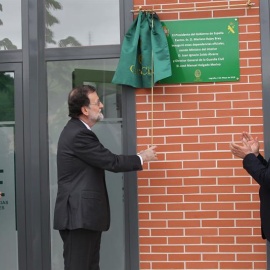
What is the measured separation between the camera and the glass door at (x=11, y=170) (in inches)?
165

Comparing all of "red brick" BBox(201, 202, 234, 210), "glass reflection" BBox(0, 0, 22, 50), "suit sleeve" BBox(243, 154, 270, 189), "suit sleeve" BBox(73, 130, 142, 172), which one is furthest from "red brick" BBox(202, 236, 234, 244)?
"glass reflection" BBox(0, 0, 22, 50)

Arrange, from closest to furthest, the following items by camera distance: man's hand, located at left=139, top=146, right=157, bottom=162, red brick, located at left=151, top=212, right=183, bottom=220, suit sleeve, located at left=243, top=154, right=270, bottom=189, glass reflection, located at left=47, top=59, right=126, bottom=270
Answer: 1. suit sleeve, located at left=243, top=154, right=270, bottom=189
2. man's hand, located at left=139, top=146, right=157, bottom=162
3. red brick, located at left=151, top=212, right=183, bottom=220
4. glass reflection, located at left=47, top=59, right=126, bottom=270

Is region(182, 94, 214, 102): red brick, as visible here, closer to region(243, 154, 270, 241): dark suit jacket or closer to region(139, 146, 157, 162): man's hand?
region(139, 146, 157, 162): man's hand

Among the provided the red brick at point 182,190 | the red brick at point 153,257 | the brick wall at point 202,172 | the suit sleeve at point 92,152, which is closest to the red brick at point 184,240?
the brick wall at point 202,172

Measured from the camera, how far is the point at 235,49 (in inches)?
154

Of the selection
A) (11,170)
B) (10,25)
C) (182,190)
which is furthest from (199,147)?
(10,25)

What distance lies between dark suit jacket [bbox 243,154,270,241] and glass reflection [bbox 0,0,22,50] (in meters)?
2.34

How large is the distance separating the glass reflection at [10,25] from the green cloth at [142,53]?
1.03m

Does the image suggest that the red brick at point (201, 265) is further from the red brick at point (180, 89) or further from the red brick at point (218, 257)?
the red brick at point (180, 89)

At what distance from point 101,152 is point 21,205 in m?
1.27

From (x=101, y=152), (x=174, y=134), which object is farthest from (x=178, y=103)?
(x=101, y=152)

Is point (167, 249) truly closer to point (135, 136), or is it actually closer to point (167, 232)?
point (167, 232)

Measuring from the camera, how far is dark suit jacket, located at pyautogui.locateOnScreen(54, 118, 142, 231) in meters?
3.29

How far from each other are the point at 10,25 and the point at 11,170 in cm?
133
